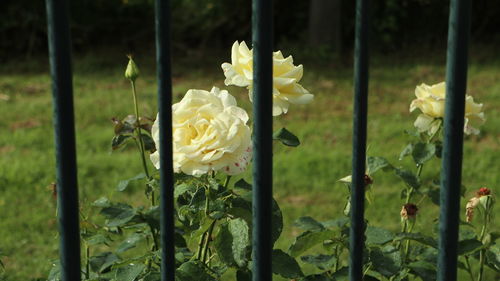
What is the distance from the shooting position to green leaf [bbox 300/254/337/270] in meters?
1.92

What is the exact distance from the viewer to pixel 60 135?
3.75ft

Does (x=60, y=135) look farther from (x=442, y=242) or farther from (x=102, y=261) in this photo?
(x=102, y=261)

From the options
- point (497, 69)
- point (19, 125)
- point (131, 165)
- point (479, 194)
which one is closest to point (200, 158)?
point (479, 194)

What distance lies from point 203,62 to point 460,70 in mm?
6606

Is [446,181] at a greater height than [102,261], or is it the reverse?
[446,181]

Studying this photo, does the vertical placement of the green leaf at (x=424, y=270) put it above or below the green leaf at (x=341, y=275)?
below

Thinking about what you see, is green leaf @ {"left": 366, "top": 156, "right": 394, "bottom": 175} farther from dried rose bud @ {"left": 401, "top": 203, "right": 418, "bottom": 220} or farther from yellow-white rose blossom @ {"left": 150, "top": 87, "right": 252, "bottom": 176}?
yellow-white rose blossom @ {"left": 150, "top": 87, "right": 252, "bottom": 176}

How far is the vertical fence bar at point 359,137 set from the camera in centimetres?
123

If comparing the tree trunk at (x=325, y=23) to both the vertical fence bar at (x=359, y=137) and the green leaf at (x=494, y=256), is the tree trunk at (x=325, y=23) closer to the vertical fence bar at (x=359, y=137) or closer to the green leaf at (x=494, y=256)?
the green leaf at (x=494, y=256)

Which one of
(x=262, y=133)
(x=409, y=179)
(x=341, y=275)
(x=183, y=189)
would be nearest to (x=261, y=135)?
(x=262, y=133)

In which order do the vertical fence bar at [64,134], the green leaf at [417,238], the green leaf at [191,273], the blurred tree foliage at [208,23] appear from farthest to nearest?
the blurred tree foliage at [208,23]
the green leaf at [417,238]
the green leaf at [191,273]
the vertical fence bar at [64,134]

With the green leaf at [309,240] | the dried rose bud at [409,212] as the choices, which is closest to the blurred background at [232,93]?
the dried rose bud at [409,212]

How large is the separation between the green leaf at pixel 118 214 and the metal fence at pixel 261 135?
28.5 inches

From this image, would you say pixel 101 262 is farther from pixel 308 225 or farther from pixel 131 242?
pixel 308 225
